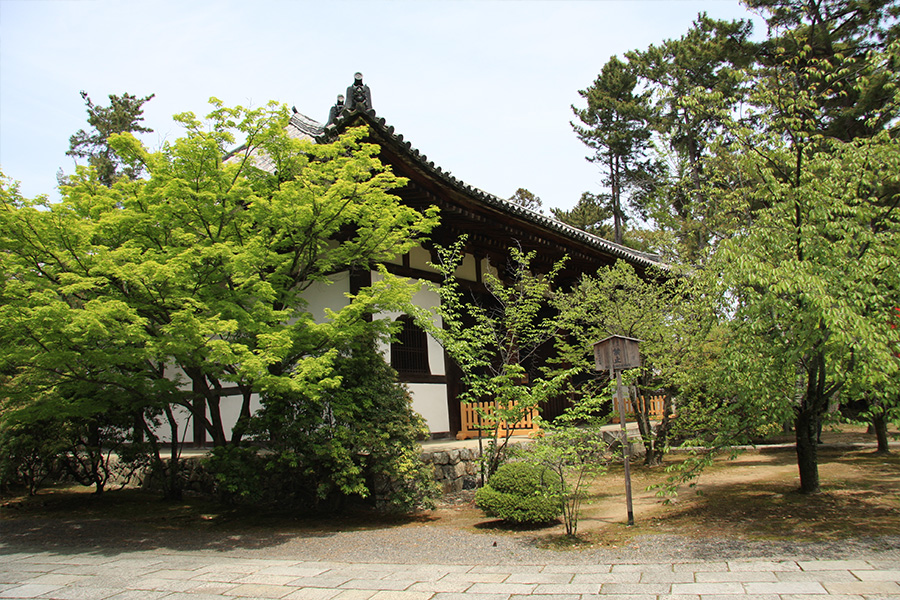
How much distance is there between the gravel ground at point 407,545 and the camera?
18.1 feet

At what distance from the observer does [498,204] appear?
10648 mm

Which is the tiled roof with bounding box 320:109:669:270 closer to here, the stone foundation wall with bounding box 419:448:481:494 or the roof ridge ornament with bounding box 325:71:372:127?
the roof ridge ornament with bounding box 325:71:372:127

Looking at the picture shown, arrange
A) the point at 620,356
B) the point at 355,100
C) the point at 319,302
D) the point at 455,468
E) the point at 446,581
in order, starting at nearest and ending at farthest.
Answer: the point at 446,581 < the point at 620,356 < the point at 355,100 < the point at 455,468 < the point at 319,302

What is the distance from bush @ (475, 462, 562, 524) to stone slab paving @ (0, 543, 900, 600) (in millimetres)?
1794

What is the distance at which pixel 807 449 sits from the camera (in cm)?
741

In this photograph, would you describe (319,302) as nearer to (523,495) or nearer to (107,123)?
(523,495)

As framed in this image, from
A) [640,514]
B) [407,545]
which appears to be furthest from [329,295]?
[640,514]

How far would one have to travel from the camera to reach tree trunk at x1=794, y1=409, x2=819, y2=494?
723 centimetres

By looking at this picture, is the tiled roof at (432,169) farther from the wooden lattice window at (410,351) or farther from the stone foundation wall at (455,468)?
the stone foundation wall at (455,468)

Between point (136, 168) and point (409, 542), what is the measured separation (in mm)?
6439

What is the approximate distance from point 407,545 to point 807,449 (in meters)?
5.23

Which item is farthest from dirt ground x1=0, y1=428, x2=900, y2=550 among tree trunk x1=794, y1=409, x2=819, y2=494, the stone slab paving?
the stone slab paving

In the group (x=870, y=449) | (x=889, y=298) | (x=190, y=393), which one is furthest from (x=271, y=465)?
(x=870, y=449)

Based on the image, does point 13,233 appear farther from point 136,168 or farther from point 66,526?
point 66,526
